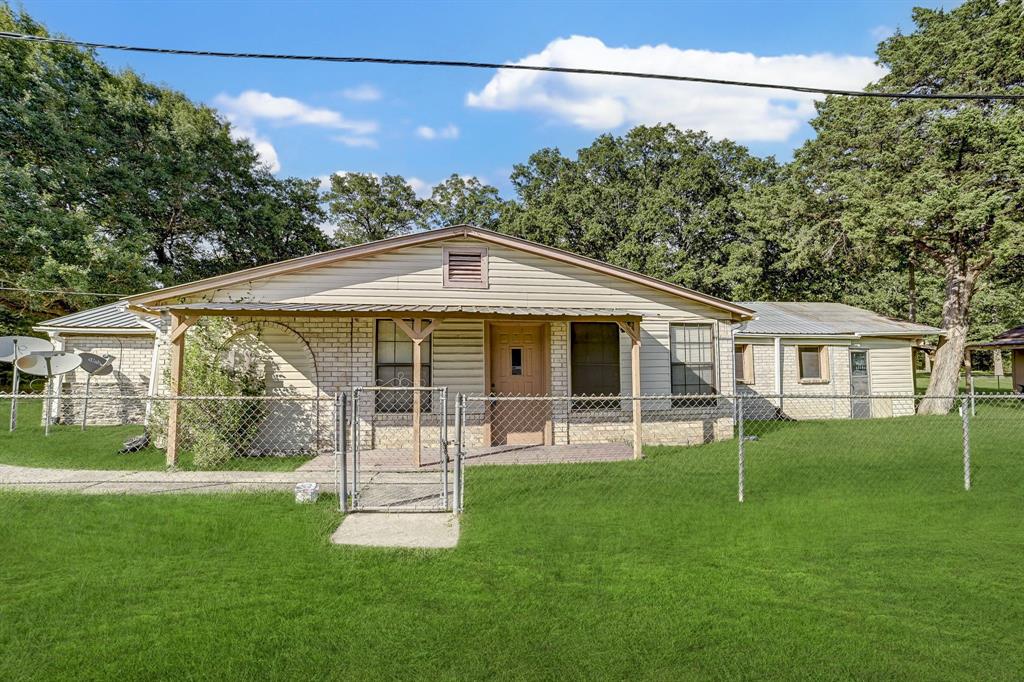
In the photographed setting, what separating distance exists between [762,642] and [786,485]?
4.56 m

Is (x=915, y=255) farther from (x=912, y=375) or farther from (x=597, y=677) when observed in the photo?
(x=597, y=677)

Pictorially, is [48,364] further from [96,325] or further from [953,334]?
[953,334]

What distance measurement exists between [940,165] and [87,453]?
75.5 ft

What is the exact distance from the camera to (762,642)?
342cm

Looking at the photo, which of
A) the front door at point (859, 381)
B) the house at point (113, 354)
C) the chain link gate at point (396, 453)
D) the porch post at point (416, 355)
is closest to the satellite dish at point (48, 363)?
the house at point (113, 354)

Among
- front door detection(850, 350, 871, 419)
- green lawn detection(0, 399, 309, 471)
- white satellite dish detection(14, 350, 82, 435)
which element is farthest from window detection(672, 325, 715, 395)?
white satellite dish detection(14, 350, 82, 435)

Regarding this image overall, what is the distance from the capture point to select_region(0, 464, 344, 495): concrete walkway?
6973mm

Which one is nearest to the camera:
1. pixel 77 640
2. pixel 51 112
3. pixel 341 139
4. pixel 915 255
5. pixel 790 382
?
pixel 77 640

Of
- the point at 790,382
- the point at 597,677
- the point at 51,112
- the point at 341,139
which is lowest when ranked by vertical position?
the point at 597,677

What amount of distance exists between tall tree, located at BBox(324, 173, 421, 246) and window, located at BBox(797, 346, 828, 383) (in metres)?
24.1

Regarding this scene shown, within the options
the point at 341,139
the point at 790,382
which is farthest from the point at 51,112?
the point at 790,382

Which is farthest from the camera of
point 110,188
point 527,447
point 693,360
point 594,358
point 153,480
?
point 110,188

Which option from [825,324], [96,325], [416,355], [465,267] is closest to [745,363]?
[825,324]

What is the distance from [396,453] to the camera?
9930 millimetres
